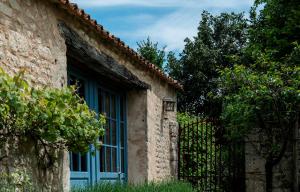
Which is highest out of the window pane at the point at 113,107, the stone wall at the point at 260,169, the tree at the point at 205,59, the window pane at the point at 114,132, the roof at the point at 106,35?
the tree at the point at 205,59

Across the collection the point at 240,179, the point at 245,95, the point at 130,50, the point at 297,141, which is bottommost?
the point at 240,179

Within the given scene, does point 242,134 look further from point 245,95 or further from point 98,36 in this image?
point 98,36

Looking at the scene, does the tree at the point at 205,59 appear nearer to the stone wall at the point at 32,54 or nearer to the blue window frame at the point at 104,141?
the blue window frame at the point at 104,141

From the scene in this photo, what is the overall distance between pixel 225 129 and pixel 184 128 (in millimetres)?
960

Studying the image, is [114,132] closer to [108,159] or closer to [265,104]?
[108,159]

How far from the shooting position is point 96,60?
686cm

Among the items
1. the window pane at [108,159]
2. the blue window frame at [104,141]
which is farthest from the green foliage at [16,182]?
the window pane at [108,159]

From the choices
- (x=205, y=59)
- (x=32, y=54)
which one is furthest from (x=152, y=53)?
(x=32, y=54)

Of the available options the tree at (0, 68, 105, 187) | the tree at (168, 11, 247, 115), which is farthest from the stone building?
the tree at (168, 11, 247, 115)

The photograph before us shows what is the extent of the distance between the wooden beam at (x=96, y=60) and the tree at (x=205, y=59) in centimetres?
1329

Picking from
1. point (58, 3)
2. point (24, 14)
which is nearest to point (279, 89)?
point (58, 3)

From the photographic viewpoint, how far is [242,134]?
10.1 meters

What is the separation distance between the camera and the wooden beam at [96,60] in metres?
6.11

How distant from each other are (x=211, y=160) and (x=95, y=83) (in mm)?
4411
